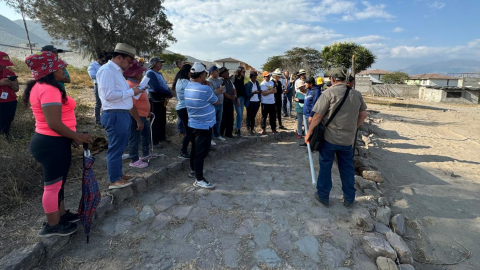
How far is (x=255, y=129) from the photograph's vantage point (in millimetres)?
7730

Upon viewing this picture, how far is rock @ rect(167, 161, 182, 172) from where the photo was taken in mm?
4188

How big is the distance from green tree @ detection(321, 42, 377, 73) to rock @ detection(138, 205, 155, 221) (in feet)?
89.0

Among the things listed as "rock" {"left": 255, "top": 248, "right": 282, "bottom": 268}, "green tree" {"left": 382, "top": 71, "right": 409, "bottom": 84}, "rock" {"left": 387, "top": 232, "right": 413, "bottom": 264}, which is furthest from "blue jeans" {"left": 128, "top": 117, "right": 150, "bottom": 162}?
"green tree" {"left": 382, "top": 71, "right": 409, "bottom": 84}

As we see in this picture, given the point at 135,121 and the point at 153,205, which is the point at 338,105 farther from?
the point at 135,121

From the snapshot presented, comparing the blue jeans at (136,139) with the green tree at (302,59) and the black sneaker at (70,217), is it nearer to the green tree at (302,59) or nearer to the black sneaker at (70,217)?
the black sneaker at (70,217)

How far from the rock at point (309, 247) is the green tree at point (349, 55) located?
26747mm

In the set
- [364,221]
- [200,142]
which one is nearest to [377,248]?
[364,221]

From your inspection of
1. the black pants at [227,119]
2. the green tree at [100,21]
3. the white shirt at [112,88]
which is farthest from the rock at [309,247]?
the green tree at [100,21]

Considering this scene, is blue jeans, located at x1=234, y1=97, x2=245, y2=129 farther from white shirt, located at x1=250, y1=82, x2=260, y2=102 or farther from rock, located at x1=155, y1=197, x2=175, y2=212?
rock, located at x1=155, y1=197, x2=175, y2=212

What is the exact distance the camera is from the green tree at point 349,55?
2639cm

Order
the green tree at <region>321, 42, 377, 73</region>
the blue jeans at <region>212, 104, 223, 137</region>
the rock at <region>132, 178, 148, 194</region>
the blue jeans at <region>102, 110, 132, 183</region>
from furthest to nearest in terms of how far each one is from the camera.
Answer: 1. the green tree at <region>321, 42, 377, 73</region>
2. the blue jeans at <region>212, 104, 223, 137</region>
3. the rock at <region>132, 178, 148, 194</region>
4. the blue jeans at <region>102, 110, 132, 183</region>

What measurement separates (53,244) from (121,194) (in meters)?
0.99

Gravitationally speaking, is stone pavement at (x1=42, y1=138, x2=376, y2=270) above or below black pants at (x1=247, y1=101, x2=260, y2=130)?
below

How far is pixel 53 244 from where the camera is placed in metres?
2.35
